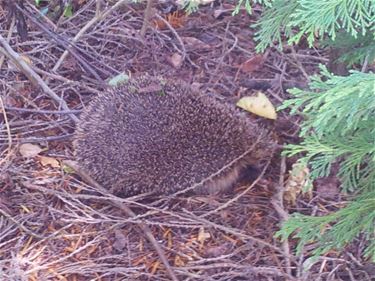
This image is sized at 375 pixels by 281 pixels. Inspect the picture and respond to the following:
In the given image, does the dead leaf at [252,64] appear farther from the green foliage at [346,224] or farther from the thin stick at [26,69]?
the green foliage at [346,224]

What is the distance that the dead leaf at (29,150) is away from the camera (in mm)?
3242

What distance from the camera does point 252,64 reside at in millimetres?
3812

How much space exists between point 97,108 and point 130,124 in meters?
0.20

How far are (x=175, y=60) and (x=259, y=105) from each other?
0.67 meters

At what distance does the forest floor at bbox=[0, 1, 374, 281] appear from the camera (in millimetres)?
2713

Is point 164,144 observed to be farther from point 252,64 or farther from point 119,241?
point 252,64

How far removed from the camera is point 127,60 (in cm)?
385

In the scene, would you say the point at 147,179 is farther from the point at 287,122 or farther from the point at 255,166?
→ the point at 287,122

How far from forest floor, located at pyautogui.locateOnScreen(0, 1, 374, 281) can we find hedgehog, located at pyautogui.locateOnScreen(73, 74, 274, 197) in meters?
0.08

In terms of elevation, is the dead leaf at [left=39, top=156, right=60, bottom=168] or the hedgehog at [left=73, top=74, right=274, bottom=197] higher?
the hedgehog at [left=73, top=74, right=274, bottom=197]

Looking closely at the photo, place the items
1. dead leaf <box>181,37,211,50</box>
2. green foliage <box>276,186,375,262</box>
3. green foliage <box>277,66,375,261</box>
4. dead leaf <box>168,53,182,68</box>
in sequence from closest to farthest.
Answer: green foliage <box>277,66,375,261</box> < green foliage <box>276,186,375,262</box> < dead leaf <box>168,53,182,68</box> < dead leaf <box>181,37,211,50</box>

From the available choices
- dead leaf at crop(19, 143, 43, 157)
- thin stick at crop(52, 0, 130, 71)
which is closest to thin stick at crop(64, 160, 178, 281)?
dead leaf at crop(19, 143, 43, 157)

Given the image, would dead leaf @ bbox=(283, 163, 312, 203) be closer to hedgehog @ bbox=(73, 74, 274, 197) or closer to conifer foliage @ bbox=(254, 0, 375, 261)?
hedgehog @ bbox=(73, 74, 274, 197)

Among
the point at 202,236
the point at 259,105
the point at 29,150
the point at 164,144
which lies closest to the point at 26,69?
the point at 29,150
